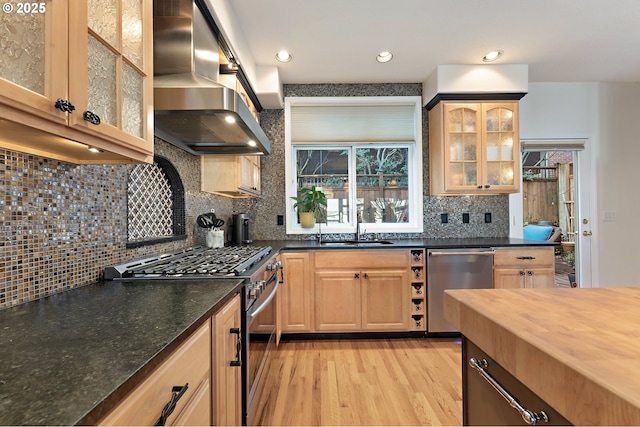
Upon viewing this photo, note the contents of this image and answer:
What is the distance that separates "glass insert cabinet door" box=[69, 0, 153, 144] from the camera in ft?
2.72

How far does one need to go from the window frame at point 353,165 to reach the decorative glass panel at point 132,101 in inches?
87.0

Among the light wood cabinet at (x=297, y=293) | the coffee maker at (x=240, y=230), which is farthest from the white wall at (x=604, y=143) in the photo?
the coffee maker at (x=240, y=230)

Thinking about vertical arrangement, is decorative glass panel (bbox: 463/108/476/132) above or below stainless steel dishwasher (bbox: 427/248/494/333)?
above

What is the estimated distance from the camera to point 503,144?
307cm

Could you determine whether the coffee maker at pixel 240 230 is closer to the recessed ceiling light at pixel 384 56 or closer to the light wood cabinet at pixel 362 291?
the light wood cabinet at pixel 362 291

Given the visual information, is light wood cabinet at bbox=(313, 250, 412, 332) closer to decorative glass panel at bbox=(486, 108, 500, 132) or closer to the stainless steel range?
the stainless steel range

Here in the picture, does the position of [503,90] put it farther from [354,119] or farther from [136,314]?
[136,314]

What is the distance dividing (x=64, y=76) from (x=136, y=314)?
0.67 metres

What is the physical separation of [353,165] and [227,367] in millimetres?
2654

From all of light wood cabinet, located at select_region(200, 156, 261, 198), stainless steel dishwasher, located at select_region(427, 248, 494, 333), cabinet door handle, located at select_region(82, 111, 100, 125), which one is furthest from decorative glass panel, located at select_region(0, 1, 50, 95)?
stainless steel dishwasher, located at select_region(427, 248, 494, 333)

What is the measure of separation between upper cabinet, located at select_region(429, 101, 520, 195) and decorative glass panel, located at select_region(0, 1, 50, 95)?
3.03 metres

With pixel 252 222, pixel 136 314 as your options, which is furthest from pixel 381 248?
pixel 136 314

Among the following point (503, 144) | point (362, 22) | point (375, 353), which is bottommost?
point (375, 353)

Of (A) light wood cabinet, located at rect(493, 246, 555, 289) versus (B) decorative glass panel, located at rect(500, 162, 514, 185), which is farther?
(B) decorative glass panel, located at rect(500, 162, 514, 185)
